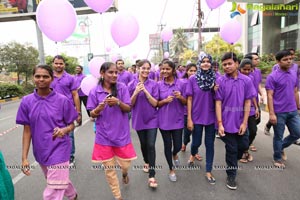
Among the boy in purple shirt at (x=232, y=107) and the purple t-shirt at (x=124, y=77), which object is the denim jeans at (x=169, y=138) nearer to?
the boy in purple shirt at (x=232, y=107)

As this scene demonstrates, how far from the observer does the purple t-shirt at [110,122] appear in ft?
9.09

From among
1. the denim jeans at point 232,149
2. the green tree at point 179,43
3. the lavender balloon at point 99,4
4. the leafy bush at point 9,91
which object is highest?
the green tree at point 179,43

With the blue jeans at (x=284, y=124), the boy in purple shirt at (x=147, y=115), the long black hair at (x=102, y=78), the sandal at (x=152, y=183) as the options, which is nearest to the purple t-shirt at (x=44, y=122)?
the long black hair at (x=102, y=78)

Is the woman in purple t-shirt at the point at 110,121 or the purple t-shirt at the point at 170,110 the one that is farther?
the purple t-shirt at the point at 170,110

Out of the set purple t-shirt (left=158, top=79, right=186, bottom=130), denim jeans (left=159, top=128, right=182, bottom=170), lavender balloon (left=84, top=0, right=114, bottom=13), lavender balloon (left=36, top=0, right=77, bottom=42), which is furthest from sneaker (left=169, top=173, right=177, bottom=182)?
lavender balloon (left=84, top=0, right=114, bottom=13)

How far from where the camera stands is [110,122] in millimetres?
2770

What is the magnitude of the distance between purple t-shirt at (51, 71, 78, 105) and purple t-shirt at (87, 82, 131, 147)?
132 cm

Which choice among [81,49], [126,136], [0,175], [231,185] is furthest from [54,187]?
[81,49]

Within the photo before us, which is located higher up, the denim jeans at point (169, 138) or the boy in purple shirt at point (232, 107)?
the boy in purple shirt at point (232, 107)

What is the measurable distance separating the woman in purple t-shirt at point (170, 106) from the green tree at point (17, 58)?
70.8 feet

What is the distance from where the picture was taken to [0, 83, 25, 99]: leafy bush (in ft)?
63.3

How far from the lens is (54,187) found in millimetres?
2387

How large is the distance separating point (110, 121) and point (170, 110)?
933 mm

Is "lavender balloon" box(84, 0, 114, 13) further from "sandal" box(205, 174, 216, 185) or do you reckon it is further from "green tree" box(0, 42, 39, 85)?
"green tree" box(0, 42, 39, 85)
